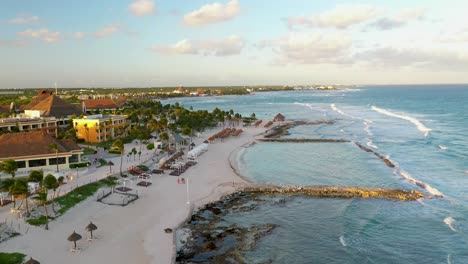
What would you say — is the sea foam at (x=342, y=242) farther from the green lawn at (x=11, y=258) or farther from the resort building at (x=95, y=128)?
the resort building at (x=95, y=128)

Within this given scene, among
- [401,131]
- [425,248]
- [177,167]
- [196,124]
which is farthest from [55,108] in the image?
[401,131]

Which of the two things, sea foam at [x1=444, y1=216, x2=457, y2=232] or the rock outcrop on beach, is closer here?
sea foam at [x1=444, y1=216, x2=457, y2=232]

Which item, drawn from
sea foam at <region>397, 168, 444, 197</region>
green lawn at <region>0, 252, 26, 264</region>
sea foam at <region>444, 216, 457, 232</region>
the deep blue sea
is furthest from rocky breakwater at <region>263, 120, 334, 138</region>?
green lawn at <region>0, 252, 26, 264</region>

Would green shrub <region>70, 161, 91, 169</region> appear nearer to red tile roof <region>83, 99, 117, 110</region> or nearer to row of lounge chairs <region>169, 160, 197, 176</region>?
row of lounge chairs <region>169, 160, 197, 176</region>

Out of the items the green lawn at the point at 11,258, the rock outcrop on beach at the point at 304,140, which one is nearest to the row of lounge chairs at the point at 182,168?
the green lawn at the point at 11,258

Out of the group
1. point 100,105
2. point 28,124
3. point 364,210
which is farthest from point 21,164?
point 100,105

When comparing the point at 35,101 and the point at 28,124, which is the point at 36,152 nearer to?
the point at 28,124
